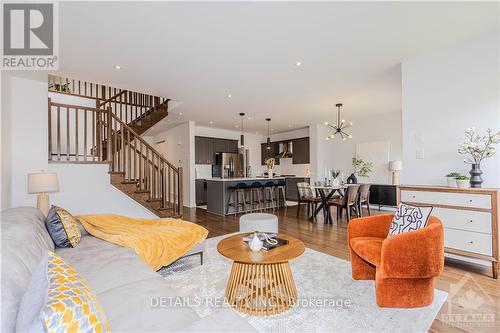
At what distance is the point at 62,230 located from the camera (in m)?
2.20

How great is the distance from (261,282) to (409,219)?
1.53m

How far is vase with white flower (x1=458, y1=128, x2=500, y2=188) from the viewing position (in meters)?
2.81

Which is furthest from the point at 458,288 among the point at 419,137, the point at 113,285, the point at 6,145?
the point at 6,145

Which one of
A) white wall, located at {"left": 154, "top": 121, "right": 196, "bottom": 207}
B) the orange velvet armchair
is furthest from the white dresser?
white wall, located at {"left": 154, "top": 121, "right": 196, "bottom": 207}

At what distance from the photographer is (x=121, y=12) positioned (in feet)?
7.70

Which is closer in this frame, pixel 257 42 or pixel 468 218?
pixel 468 218

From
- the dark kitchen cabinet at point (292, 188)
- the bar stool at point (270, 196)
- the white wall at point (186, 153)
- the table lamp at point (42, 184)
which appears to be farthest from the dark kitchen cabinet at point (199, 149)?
the table lamp at point (42, 184)

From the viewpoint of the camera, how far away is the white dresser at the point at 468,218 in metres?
2.57

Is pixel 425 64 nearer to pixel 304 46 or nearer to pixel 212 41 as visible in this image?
pixel 304 46

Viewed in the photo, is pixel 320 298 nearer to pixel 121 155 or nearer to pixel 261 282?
pixel 261 282

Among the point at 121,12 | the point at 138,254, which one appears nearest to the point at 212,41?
the point at 121,12

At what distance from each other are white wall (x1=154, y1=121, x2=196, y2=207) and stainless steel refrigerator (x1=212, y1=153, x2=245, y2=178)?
4.33 feet

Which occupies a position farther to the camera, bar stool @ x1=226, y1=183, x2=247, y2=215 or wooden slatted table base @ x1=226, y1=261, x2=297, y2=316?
bar stool @ x1=226, y1=183, x2=247, y2=215
